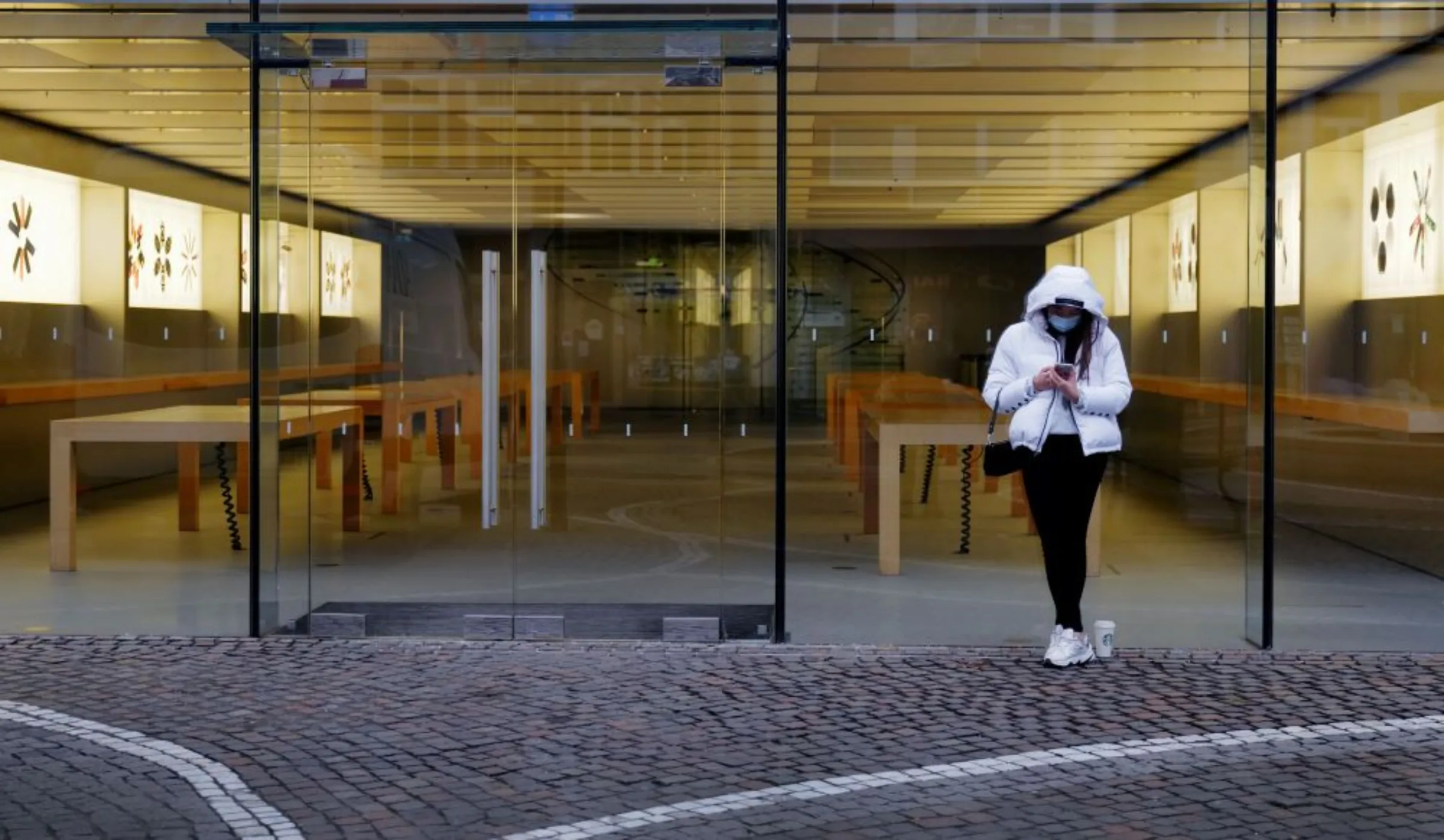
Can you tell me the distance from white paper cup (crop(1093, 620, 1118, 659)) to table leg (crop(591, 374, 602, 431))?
2676 mm

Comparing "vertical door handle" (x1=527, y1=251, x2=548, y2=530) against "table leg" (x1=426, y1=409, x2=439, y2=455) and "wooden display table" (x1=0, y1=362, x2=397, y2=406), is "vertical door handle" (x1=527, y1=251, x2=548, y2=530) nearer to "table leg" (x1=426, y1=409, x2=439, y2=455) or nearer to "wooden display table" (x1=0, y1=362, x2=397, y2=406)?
"table leg" (x1=426, y1=409, x2=439, y2=455)

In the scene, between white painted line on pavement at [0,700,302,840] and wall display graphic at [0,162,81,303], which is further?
wall display graphic at [0,162,81,303]

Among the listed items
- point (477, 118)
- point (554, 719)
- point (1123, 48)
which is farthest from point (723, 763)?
point (1123, 48)

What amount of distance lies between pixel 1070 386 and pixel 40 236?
248 inches

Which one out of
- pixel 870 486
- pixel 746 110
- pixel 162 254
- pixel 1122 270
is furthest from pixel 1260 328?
pixel 162 254

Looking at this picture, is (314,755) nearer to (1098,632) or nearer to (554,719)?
(554,719)

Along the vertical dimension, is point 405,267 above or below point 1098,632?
above

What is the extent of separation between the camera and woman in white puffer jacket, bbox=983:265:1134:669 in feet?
26.3

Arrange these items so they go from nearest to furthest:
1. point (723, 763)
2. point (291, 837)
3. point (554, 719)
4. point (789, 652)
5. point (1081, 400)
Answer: point (291, 837)
point (723, 763)
point (554, 719)
point (1081, 400)
point (789, 652)

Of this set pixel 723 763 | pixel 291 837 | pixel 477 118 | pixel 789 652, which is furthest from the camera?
pixel 477 118

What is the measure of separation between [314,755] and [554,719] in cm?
96

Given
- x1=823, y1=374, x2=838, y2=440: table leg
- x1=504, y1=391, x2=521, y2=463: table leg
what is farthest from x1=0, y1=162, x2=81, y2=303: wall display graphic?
x1=823, y1=374, x2=838, y2=440: table leg

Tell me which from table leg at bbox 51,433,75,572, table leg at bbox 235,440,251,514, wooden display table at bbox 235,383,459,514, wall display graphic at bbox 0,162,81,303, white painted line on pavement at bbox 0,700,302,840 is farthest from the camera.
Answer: wall display graphic at bbox 0,162,81,303

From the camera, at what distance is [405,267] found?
9.47m
